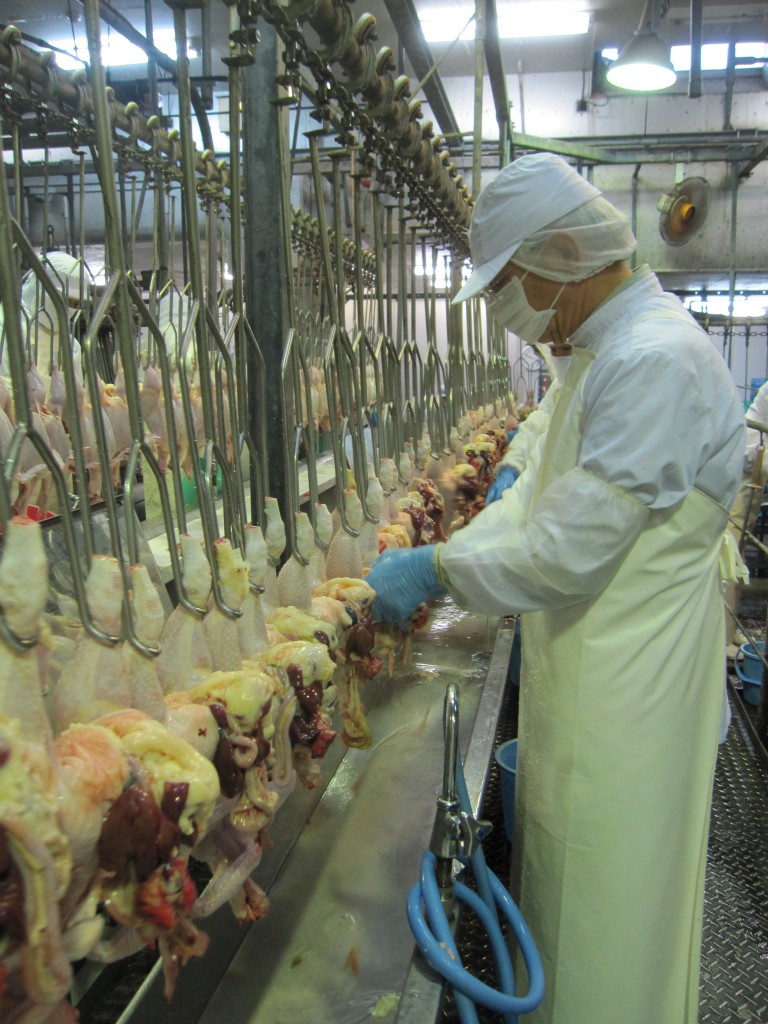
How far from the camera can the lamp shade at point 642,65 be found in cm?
553

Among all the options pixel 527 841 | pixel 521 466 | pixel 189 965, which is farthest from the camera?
pixel 521 466

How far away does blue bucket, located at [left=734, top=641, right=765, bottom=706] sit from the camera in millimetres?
5043

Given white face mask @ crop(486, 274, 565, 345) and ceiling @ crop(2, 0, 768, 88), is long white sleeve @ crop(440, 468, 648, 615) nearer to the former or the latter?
white face mask @ crop(486, 274, 565, 345)

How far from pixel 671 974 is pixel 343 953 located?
81 centimetres

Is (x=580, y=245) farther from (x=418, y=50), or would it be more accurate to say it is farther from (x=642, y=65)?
(x=642, y=65)

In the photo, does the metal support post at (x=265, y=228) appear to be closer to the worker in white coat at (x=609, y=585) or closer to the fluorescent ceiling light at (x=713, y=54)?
the worker in white coat at (x=609, y=585)

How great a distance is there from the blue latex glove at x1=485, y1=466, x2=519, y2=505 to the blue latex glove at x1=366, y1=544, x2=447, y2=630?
126 centimetres

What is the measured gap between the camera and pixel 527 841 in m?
2.02

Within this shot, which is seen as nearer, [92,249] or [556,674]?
[556,674]

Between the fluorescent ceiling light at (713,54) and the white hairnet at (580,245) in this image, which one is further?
the fluorescent ceiling light at (713,54)

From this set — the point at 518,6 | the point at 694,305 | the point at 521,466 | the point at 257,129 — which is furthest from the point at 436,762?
the point at 694,305

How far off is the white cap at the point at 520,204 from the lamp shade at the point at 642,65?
4.60 metres

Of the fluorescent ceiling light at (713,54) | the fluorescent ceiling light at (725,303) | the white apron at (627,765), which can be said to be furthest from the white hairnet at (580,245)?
the fluorescent ceiling light at (725,303)

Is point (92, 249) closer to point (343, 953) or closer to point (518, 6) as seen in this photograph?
point (518, 6)
